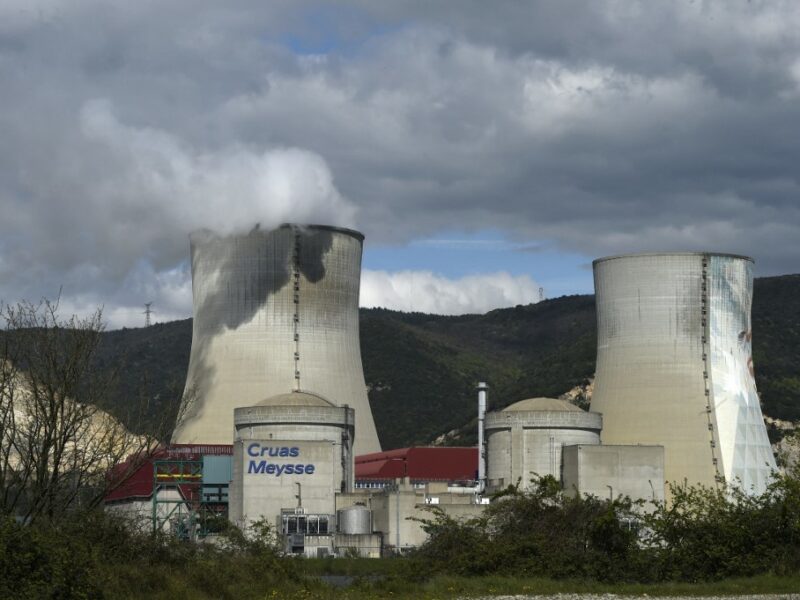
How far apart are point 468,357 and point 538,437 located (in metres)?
63.4

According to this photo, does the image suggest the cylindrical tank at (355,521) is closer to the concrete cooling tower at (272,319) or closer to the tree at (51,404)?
the concrete cooling tower at (272,319)

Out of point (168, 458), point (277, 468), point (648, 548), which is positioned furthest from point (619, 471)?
point (648, 548)

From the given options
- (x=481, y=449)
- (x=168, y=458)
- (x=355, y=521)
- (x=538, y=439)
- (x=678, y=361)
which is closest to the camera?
(x=355, y=521)

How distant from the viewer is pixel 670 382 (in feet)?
152

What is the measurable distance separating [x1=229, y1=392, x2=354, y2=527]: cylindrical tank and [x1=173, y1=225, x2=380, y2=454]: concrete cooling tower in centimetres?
93

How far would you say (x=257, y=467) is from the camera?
43.9 metres

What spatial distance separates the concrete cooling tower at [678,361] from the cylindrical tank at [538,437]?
127 cm

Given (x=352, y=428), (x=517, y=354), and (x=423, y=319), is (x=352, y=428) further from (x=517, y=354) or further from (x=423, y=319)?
(x=423, y=319)

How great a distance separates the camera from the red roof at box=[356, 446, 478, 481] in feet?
176

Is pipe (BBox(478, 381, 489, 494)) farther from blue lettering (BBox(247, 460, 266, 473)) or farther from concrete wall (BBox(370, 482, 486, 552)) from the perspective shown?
blue lettering (BBox(247, 460, 266, 473))

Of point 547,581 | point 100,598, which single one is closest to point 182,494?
point 547,581

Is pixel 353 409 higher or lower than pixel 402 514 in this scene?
higher

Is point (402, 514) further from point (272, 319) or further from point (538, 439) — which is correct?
point (272, 319)

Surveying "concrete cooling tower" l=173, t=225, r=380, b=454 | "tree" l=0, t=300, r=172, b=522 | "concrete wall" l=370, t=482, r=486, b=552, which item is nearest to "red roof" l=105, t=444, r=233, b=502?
"concrete cooling tower" l=173, t=225, r=380, b=454
